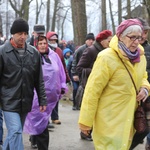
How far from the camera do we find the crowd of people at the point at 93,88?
154 inches

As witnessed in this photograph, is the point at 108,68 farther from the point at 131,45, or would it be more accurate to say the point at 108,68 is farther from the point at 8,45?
the point at 8,45

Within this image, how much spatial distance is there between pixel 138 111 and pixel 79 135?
325 cm

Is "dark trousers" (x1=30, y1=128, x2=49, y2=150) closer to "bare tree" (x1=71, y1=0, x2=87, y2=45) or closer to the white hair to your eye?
the white hair

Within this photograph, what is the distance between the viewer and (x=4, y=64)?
4668mm

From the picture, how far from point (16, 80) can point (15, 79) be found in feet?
0.06

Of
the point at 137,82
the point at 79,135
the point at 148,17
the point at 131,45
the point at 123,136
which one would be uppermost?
the point at 148,17

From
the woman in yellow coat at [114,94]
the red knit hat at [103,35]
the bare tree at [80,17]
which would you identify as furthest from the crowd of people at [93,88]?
the bare tree at [80,17]

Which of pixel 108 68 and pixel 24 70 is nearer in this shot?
pixel 108 68

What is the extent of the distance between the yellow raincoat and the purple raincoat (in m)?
1.79

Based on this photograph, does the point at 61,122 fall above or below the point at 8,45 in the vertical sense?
below

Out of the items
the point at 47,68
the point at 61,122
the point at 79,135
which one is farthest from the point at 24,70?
the point at 61,122

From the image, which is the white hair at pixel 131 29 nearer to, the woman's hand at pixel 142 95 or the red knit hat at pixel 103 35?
the woman's hand at pixel 142 95

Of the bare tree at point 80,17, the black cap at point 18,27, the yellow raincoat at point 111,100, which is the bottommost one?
the yellow raincoat at point 111,100

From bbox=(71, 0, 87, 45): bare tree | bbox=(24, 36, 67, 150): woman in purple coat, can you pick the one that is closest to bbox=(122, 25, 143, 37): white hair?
bbox=(24, 36, 67, 150): woman in purple coat
